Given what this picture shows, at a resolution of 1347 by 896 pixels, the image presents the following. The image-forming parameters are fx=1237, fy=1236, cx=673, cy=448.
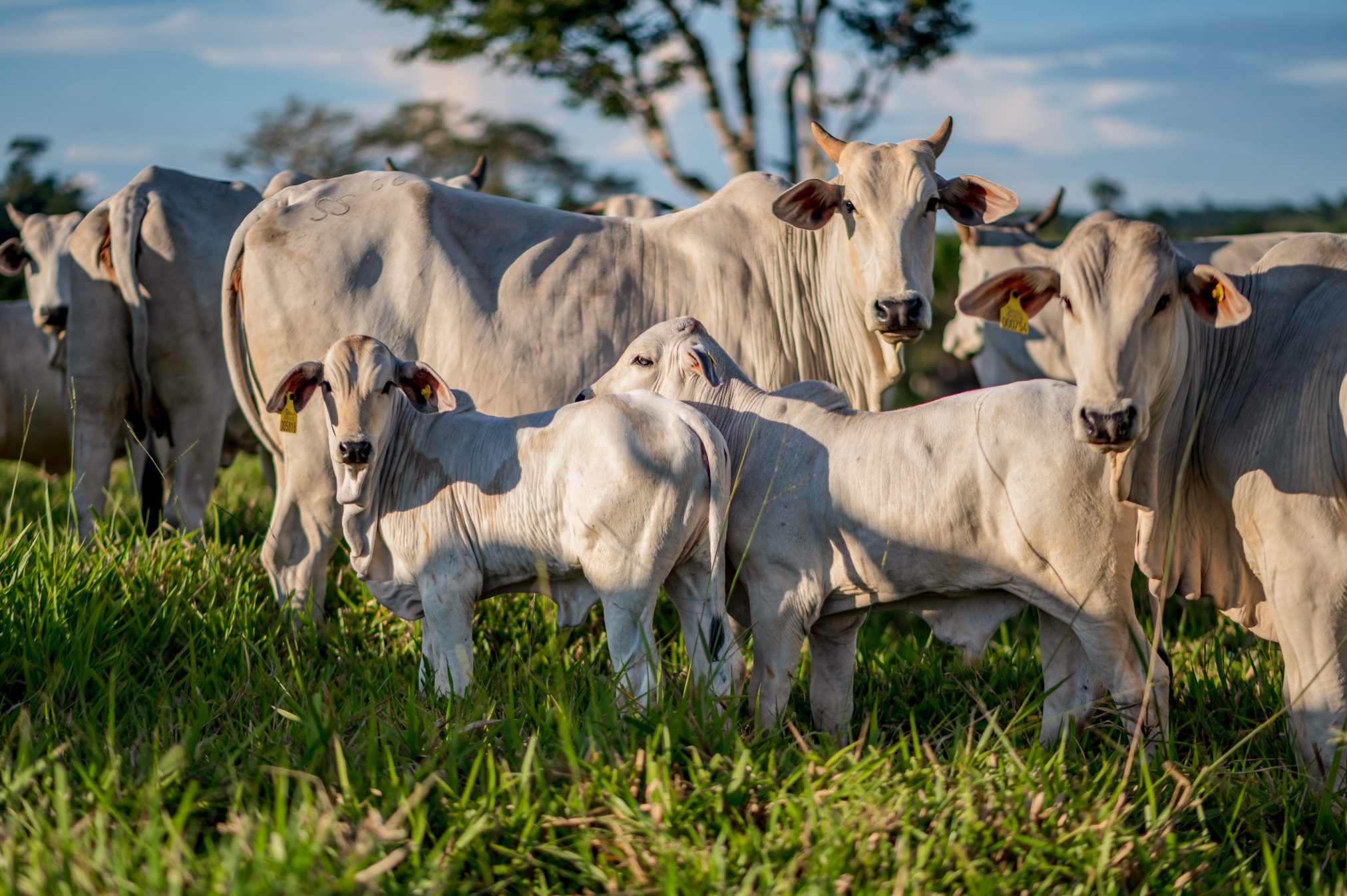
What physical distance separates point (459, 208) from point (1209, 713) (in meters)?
3.70

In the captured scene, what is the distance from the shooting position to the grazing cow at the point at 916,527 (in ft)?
12.6

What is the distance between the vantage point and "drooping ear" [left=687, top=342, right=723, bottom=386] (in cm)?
429

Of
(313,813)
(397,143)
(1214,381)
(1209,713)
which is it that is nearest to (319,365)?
(313,813)

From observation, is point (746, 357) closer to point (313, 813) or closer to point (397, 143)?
point (313, 813)

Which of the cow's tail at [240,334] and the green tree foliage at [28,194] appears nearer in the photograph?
the cow's tail at [240,334]

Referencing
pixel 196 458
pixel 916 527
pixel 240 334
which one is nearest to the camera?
pixel 916 527

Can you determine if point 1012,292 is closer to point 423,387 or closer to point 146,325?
point 423,387

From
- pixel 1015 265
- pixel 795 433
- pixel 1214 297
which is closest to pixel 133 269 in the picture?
pixel 795 433

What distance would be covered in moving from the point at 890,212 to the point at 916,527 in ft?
4.88

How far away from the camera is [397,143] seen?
31641 millimetres

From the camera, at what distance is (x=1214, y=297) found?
12.3ft

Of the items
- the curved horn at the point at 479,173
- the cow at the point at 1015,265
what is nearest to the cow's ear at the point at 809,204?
the cow at the point at 1015,265

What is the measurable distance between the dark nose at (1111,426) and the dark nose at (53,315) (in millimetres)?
6508

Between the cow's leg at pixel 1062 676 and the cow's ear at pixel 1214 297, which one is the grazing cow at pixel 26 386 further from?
the cow's ear at pixel 1214 297
